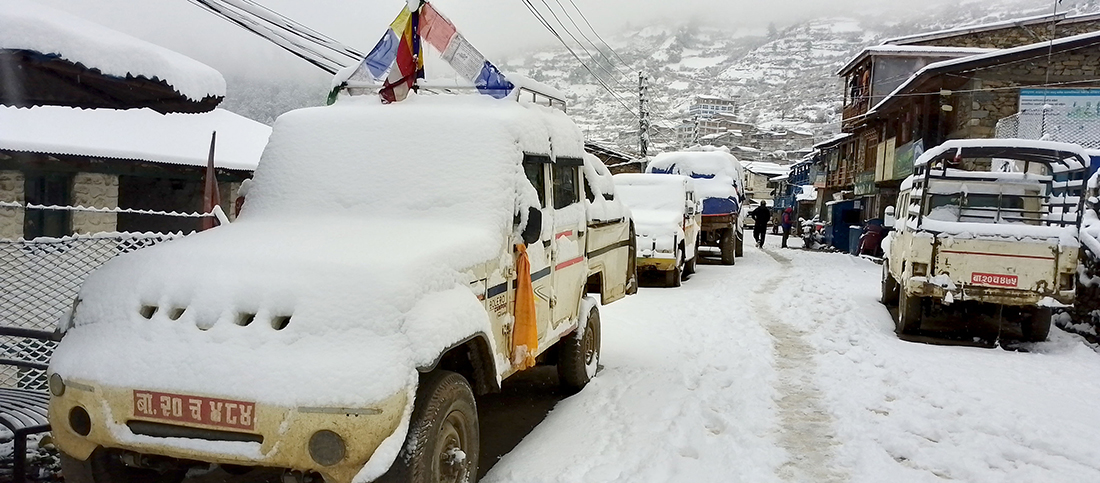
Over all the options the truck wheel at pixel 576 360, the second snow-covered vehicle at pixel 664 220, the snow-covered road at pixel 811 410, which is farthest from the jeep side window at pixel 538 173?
the second snow-covered vehicle at pixel 664 220

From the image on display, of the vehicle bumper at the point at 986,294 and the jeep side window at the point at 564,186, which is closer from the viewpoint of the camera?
the jeep side window at the point at 564,186

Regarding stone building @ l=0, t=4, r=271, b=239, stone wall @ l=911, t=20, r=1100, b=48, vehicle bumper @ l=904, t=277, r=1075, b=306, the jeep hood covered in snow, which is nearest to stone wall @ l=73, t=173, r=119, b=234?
stone building @ l=0, t=4, r=271, b=239

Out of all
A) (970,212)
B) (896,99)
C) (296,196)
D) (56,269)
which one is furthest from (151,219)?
(896,99)

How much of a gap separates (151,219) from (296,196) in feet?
33.2

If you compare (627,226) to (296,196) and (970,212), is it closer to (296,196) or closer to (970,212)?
(296,196)

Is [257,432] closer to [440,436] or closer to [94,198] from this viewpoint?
[440,436]

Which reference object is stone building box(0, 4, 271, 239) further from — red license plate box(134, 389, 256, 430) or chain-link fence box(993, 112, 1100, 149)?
chain-link fence box(993, 112, 1100, 149)

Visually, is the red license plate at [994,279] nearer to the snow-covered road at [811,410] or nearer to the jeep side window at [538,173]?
the snow-covered road at [811,410]

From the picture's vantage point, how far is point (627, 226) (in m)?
7.62

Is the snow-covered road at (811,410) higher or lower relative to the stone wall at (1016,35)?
lower

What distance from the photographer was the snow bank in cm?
1909

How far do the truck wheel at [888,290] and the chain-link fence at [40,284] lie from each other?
35.1 feet

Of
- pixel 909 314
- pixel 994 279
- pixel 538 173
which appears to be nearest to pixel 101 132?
pixel 538 173

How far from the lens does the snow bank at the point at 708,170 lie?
1909cm
